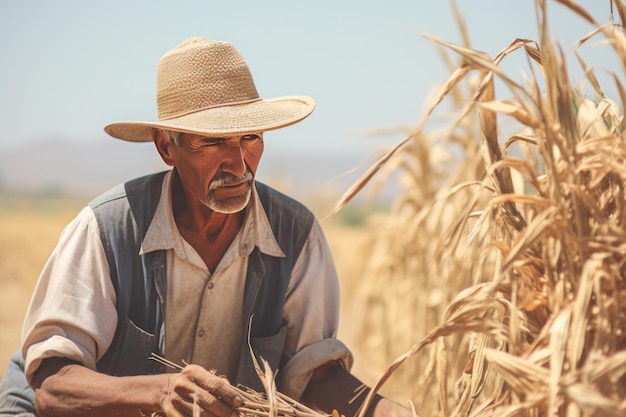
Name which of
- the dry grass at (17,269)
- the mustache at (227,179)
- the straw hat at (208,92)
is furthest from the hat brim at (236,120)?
the dry grass at (17,269)

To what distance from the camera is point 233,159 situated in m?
2.59

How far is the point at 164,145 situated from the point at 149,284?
1.42 feet

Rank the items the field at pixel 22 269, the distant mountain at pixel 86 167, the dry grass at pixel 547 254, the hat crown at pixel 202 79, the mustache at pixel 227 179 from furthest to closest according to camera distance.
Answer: the distant mountain at pixel 86 167 → the field at pixel 22 269 → the hat crown at pixel 202 79 → the mustache at pixel 227 179 → the dry grass at pixel 547 254

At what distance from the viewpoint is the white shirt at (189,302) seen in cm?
250

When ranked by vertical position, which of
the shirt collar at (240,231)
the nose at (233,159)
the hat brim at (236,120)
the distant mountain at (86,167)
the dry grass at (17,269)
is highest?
the hat brim at (236,120)

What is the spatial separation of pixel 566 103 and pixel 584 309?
0.41 metres

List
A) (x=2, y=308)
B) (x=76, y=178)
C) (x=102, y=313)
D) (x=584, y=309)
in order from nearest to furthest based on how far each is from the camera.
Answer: (x=584, y=309)
(x=102, y=313)
(x=2, y=308)
(x=76, y=178)

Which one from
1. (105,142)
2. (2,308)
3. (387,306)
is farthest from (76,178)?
(387,306)

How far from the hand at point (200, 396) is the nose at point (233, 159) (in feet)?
2.15

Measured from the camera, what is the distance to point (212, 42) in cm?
272

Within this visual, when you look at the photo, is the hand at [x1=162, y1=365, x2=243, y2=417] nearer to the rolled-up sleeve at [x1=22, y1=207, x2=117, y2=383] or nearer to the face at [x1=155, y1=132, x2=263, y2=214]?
the rolled-up sleeve at [x1=22, y1=207, x2=117, y2=383]

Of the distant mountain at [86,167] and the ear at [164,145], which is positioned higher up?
the ear at [164,145]

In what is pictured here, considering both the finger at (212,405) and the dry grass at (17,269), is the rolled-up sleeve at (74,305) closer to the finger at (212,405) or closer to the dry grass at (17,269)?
the finger at (212,405)

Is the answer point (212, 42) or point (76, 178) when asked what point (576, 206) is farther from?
point (76, 178)
